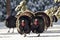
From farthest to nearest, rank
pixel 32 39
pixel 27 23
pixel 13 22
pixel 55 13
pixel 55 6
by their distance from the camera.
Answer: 1. pixel 55 6
2. pixel 55 13
3. pixel 13 22
4. pixel 27 23
5. pixel 32 39

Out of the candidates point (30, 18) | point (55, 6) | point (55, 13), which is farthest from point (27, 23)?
point (55, 6)

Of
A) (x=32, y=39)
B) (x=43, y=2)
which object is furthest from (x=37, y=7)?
Result: (x=32, y=39)

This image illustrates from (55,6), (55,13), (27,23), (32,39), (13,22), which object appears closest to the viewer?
(32,39)

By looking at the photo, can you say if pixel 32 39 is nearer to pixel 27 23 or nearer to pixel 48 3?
pixel 27 23

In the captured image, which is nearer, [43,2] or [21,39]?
[21,39]

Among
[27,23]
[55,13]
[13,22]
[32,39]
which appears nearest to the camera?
[32,39]

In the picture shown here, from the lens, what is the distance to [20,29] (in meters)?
15.7

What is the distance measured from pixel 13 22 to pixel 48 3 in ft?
54.9

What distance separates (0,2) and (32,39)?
1847cm

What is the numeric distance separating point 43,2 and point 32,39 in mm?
→ 19740

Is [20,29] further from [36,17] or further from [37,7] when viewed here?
[37,7]

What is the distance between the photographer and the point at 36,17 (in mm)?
15867

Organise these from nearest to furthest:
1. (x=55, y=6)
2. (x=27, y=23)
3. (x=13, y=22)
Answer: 1. (x=27, y=23)
2. (x=13, y=22)
3. (x=55, y=6)

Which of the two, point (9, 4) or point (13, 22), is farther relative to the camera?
point (9, 4)
